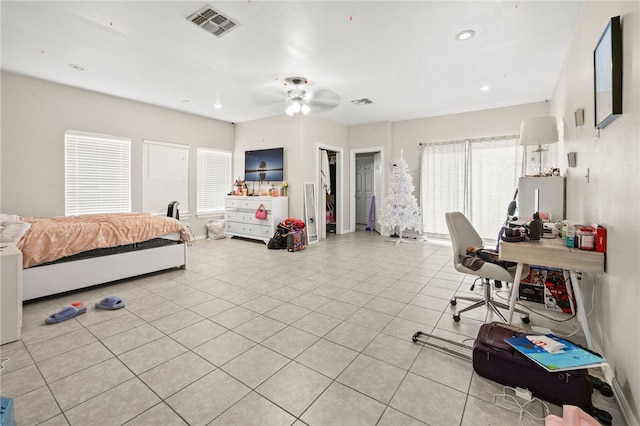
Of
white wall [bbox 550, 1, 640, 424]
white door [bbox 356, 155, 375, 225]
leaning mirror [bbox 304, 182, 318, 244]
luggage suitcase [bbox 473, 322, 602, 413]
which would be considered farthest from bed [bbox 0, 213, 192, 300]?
white door [bbox 356, 155, 375, 225]

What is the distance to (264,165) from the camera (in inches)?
272

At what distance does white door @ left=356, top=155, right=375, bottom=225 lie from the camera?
28.7ft

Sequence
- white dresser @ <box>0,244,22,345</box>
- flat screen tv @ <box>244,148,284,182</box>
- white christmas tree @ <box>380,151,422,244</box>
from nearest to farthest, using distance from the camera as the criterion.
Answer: white dresser @ <box>0,244,22,345</box>
white christmas tree @ <box>380,151,422,244</box>
flat screen tv @ <box>244,148,284,182</box>

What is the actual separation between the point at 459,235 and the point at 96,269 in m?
4.16

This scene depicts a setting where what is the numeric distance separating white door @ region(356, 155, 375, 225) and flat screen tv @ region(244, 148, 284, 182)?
317 centimetres

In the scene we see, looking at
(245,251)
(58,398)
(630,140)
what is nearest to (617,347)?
(630,140)

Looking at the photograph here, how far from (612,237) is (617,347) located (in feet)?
2.14

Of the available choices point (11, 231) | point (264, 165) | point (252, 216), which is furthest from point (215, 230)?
point (11, 231)

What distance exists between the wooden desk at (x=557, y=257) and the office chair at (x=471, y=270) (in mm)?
284

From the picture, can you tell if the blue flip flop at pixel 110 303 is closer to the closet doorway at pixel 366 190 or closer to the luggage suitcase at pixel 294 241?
the luggage suitcase at pixel 294 241

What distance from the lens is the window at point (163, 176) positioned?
589cm

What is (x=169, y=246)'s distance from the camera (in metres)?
4.19

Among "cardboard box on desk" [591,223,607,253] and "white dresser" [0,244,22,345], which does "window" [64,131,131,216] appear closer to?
"white dresser" [0,244,22,345]

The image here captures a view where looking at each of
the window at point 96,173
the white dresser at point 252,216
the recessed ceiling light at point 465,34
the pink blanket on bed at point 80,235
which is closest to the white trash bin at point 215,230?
the white dresser at point 252,216
